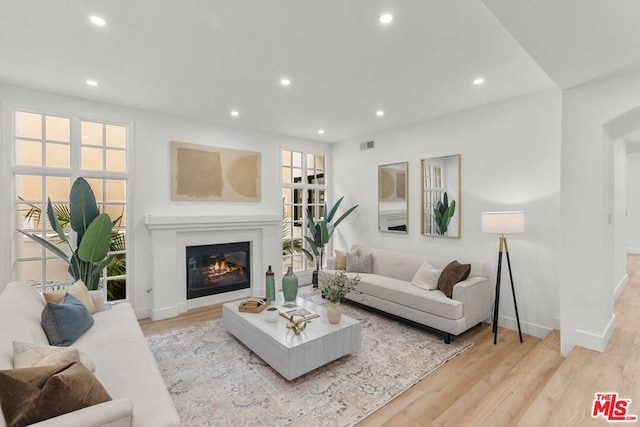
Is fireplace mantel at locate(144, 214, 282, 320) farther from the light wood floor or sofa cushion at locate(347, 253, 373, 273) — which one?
the light wood floor

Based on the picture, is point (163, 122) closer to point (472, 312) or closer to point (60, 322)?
point (60, 322)

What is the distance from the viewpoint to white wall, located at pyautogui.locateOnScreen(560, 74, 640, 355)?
2578mm

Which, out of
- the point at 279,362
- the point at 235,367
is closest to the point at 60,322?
the point at 235,367

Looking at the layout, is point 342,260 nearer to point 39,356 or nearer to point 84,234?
point 84,234

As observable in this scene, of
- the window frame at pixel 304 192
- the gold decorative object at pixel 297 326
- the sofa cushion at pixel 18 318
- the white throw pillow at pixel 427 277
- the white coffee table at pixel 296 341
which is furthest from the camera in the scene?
the window frame at pixel 304 192

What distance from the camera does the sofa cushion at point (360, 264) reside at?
195 inches

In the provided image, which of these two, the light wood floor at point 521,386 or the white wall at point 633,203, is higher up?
the white wall at point 633,203

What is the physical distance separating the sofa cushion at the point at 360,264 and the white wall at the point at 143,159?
136 cm

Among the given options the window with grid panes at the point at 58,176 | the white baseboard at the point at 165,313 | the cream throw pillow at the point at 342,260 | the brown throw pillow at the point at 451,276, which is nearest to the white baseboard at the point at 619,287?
the brown throw pillow at the point at 451,276

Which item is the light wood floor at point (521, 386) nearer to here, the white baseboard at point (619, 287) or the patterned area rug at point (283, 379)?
the patterned area rug at point (283, 379)

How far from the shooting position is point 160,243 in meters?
4.26

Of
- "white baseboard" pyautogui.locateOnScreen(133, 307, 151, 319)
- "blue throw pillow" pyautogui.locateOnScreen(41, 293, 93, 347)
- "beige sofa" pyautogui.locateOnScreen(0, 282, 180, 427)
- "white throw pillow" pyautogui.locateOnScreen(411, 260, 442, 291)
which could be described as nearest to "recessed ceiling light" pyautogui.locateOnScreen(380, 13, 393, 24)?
"beige sofa" pyautogui.locateOnScreen(0, 282, 180, 427)

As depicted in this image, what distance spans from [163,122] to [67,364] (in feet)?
12.0

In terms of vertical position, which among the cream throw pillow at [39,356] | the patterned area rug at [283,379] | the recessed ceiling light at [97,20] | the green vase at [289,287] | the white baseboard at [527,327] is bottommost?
the patterned area rug at [283,379]
